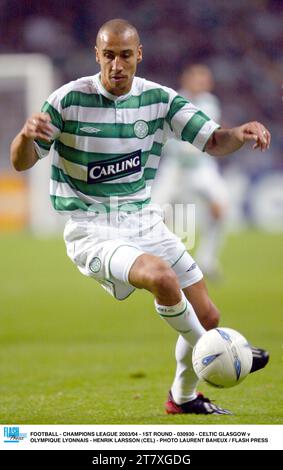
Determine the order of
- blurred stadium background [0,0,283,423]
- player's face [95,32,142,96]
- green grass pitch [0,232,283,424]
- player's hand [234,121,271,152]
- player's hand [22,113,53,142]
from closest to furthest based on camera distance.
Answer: player's hand [22,113,53,142]
player's hand [234,121,271,152]
player's face [95,32,142,96]
green grass pitch [0,232,283,424]
blurred stadium background [0,0,283,423]

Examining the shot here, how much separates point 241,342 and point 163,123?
1208mm

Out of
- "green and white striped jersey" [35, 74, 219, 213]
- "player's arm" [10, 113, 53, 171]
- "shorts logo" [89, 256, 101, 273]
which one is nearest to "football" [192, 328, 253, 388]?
"shorts logo" [89, 256, 101, 273]

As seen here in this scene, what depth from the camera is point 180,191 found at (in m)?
11.6

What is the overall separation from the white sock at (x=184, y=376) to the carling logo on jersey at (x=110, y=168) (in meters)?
0.87

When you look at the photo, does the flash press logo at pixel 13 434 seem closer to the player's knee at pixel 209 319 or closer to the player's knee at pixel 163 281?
the player's knee at pixel 163 281

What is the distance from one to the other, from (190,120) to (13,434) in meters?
1.74

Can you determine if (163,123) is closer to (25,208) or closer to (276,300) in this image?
(276,300)

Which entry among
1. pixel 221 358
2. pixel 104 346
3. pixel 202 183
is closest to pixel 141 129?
pixel 221 358

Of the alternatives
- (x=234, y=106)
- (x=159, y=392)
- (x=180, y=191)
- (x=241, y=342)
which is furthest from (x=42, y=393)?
(x=234, y=106)

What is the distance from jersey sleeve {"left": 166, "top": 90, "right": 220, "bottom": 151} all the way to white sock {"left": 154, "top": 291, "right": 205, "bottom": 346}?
2.91ft

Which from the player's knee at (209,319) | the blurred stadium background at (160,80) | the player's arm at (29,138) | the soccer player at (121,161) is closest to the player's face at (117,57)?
the soccer player at (121,161)

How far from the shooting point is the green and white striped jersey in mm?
5070

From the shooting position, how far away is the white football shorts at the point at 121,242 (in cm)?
499

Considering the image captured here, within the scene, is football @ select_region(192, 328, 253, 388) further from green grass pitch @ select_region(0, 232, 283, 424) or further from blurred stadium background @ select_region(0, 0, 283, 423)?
blurred stadium background @ select_region(0, 0, 283, 423)
